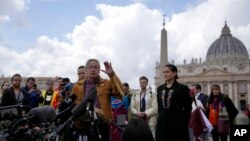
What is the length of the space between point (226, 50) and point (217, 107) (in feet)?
384

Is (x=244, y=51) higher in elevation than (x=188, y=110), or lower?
higher

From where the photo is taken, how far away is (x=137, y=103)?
359 inches

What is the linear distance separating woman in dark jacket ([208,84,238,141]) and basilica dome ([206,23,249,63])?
360 feet

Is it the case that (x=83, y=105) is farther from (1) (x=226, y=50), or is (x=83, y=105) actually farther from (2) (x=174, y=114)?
(1) (x=226, y=50)

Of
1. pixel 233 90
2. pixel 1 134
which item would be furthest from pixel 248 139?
pixel 233 90

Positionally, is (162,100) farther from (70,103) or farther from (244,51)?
(244,51)

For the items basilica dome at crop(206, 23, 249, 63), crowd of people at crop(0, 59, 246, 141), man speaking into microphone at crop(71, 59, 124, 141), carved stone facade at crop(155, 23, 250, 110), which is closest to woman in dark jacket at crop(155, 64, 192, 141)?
crowd of people at crop(0, 59, 246, 141)

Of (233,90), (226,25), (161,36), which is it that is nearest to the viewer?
(161,36)

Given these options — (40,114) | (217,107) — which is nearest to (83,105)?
(40,114)

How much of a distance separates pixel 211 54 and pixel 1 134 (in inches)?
4968

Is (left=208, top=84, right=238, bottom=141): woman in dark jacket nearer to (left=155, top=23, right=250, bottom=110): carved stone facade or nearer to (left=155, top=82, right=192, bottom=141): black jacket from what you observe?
(left=155, top=82, right=192, bottom=141): black jacket

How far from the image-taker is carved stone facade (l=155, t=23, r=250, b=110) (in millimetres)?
108375

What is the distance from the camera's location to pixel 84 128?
4.79 metres

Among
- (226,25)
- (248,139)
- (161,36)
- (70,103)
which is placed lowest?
(248,139)
